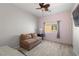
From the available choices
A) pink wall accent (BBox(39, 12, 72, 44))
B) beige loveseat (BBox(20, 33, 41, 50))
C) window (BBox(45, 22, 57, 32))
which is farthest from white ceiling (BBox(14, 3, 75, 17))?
beige loveseat (BBox(20, 33, 41, 50))

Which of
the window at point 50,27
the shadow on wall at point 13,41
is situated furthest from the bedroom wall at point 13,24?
the window at point 50,27

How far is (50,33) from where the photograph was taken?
1420 millimetres

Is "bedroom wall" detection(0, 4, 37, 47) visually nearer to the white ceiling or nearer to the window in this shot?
the white ceiling

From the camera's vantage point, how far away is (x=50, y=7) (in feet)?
4.39

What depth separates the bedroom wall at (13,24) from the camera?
50.1 inches

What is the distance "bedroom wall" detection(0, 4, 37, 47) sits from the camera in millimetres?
1274

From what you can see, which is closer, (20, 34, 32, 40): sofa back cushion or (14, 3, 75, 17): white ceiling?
(14, 3, 75, 17): white ceiling

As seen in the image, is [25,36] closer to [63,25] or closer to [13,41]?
[13,41]

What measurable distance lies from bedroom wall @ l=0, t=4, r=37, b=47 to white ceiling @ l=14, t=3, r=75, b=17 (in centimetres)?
7

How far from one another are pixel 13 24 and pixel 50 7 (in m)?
0.58

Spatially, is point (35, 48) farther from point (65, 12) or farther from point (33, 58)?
point (65, 12)

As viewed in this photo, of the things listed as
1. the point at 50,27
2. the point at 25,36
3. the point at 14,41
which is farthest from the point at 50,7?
the point at 14,41

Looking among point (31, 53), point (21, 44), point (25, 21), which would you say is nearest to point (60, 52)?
point (31, 53)

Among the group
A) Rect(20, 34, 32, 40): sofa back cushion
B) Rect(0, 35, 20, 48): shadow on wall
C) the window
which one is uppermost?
the window
